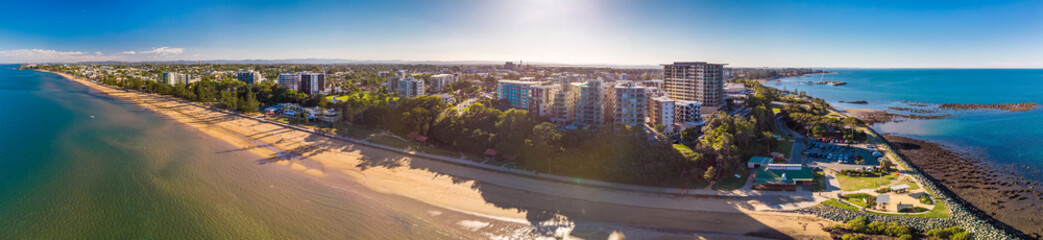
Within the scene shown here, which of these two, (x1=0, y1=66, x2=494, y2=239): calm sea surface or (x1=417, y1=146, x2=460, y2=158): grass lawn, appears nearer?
(x1=0, y1=66, x2=494, y2=239): calm sea surface

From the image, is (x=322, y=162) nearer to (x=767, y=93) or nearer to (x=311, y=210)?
(x=311, y=210)

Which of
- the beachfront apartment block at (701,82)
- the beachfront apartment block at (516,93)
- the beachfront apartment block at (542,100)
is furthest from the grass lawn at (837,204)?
the beachfront apartment block at (516,93)

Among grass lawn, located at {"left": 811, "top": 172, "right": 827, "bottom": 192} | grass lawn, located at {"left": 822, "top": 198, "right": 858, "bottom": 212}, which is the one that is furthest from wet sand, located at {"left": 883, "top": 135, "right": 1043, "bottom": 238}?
grass lawn, located at {"left": 822, "top": 198, "right": 858, "bottom": 212}

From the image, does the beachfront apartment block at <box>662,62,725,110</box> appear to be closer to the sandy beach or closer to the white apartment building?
the white apartment building

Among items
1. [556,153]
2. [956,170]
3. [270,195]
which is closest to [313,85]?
[270,195]

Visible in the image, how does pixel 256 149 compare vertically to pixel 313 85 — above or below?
below

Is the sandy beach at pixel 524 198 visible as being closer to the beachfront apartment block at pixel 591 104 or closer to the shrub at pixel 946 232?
the shrub at pixel 946 232
